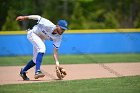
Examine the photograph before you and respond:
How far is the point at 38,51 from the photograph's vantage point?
11.4 m

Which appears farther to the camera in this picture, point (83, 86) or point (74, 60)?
point (74, 60)

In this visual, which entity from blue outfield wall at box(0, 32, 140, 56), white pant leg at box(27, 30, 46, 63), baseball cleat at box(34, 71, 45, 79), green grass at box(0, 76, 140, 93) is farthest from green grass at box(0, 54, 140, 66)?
green grass at box(0, 76, 140, 93)

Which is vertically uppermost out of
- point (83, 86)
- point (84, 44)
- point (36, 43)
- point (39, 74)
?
point (36, 43)

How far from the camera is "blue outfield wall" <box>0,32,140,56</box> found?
23.8 m

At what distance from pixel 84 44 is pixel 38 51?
13.3 metres

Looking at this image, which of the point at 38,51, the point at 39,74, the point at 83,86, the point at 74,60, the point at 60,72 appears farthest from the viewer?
the point at 74,60

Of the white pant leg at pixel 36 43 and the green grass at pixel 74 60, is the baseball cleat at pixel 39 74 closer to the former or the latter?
the white pant leg at pixel 36 43

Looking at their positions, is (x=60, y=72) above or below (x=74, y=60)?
above

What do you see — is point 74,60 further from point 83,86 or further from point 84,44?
point 83,86

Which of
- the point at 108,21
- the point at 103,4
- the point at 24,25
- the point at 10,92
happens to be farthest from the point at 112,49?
the point at 103,4

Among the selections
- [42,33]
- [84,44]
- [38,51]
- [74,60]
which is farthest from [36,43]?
[84,44]

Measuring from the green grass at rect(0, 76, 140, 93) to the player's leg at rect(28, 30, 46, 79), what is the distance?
40cm

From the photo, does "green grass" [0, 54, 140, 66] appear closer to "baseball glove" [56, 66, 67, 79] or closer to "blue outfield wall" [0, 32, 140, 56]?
"blue outfield wall" [0, 32, 140, 56]

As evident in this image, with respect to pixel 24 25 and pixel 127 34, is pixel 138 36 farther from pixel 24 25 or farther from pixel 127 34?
pixel 24 25
